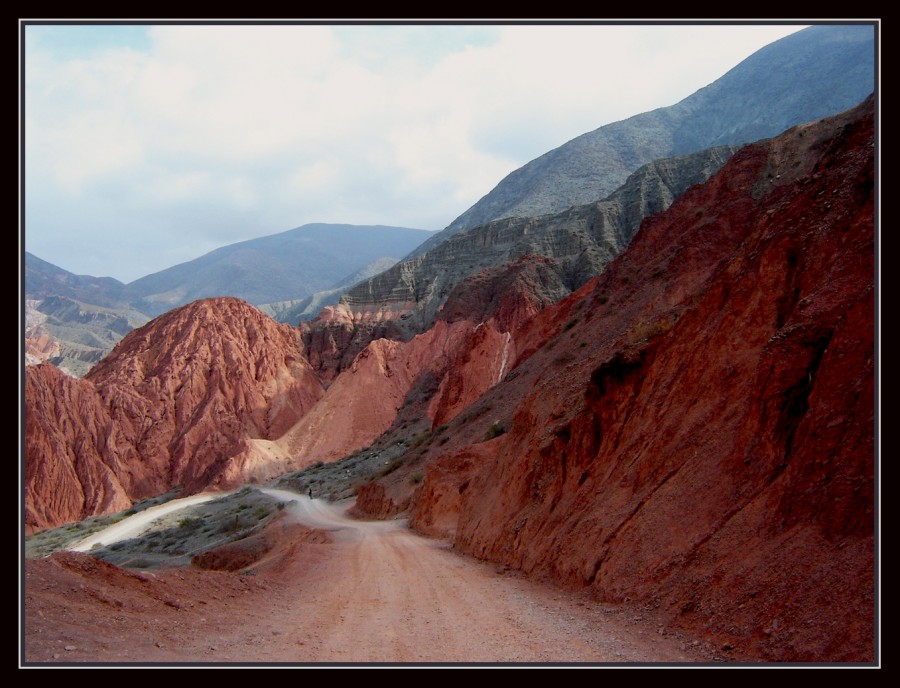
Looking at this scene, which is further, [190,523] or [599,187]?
[599,187]

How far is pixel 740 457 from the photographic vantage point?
8984mm

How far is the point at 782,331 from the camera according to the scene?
8953mm

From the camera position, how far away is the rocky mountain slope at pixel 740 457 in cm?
671

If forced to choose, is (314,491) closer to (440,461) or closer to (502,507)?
(440,461)

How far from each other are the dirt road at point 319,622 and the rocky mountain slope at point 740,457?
33.5 inches

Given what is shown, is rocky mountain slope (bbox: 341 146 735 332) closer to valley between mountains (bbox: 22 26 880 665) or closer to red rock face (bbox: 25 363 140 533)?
red rock face (bbox: 25 363 140 533)

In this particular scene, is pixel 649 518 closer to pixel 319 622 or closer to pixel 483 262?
pixel 319 622

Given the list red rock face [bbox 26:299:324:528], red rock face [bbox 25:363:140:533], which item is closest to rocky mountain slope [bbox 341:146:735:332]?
red rock face [bbox 26:299:324:528]

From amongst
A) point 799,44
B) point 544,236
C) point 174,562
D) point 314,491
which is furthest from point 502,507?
point 799,44

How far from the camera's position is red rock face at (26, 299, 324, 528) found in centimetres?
6675

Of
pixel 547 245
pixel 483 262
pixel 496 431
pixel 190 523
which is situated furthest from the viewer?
pixel 483 262

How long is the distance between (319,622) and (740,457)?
5.87 metres

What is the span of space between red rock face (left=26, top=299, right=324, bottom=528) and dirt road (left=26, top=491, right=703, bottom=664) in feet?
199

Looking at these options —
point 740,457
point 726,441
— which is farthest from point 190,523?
point 740,457
